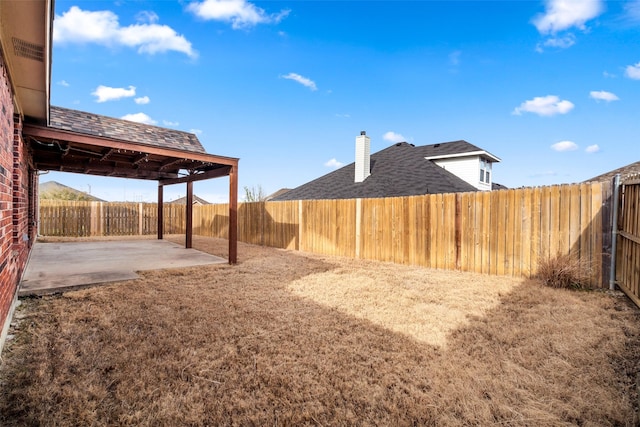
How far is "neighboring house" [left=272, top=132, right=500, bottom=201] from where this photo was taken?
1156 centimetres

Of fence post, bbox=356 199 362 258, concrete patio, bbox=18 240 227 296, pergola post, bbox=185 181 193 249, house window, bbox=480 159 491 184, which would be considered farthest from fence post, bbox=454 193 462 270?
house window, bbox=480 159 491 184

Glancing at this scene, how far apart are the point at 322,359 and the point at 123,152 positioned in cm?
660

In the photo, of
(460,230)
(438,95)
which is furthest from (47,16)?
(438,95)

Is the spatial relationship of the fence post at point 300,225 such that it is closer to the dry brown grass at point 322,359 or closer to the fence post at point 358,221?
the fence post at point 358,221

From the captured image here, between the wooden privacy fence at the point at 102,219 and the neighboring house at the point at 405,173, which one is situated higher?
the neighboring house at the point at 405,173

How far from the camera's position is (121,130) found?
7.09 m

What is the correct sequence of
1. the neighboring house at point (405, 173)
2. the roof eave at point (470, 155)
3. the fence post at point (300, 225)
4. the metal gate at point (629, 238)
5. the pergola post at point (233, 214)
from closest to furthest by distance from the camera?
the metal gate at point (629, 238) → the pergola post at point (233, 214) → the fence post at point (300, 225) → the neighboring house at point (405, 173) → the roof eave at point (470, 155)

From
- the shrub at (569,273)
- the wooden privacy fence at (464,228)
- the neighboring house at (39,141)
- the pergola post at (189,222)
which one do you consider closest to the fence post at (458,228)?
the wooden privacy fence at (464,228)

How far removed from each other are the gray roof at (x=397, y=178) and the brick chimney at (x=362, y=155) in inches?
13.2

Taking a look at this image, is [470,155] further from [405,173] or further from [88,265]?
[88,265]

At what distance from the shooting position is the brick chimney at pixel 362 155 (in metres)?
12.9

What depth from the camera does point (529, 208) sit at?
5.10 meters

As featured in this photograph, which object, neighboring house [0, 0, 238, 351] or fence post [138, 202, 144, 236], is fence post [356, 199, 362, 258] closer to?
neighboring house [0, 0, 238, 351]

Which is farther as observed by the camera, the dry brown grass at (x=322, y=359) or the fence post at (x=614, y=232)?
the fence post at (x=614, y=232)
